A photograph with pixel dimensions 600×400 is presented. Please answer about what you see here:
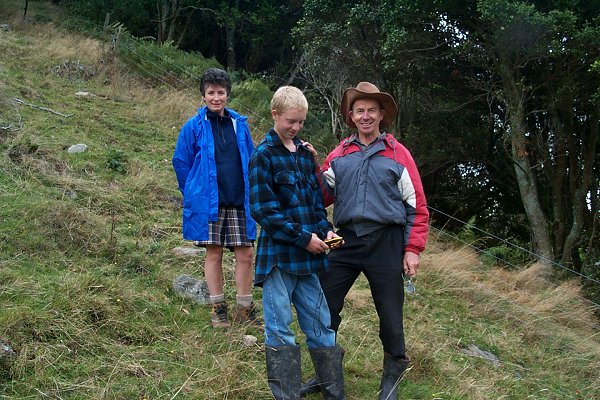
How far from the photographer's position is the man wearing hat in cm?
342

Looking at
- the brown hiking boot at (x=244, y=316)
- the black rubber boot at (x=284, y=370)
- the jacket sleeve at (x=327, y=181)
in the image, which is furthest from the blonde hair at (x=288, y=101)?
the brown hiking boot at (x=244, y=316)

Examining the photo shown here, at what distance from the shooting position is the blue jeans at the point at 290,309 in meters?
3.24

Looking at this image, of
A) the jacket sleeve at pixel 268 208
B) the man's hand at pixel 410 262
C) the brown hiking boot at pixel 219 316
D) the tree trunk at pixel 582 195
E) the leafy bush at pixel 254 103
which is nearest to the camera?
the jacket sleeve at pixel 268 208

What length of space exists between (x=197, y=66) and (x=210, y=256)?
Answer: 1339 centimetres

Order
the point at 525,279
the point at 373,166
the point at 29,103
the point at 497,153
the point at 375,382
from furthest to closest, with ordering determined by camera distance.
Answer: the point at 497,153, the point at 29,103, the point at 525,279, the point at 375,382, the point at 373,166

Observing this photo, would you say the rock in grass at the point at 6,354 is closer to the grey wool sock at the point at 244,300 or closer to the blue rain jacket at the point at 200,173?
the blue rain jacket at the point at 200,173

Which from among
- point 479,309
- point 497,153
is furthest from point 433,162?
point 479,309

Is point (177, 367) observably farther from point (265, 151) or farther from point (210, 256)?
point (265, 151)

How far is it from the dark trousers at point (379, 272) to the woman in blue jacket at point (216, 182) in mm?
837

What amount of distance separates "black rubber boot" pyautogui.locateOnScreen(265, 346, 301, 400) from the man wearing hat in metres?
0.36

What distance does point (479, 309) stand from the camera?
6777mm

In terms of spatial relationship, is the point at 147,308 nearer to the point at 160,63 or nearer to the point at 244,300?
the point at 244,300

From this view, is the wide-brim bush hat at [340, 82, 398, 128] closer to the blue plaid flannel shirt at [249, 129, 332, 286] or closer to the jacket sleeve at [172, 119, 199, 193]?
the blue plaid flannel shirt at [249, 129, 332, 286]

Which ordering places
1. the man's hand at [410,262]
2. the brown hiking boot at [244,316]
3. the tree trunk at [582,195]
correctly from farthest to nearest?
the tree trunk at [582,195]
the brown hiking boot at [244,316]
the man's hand at [410,262]
